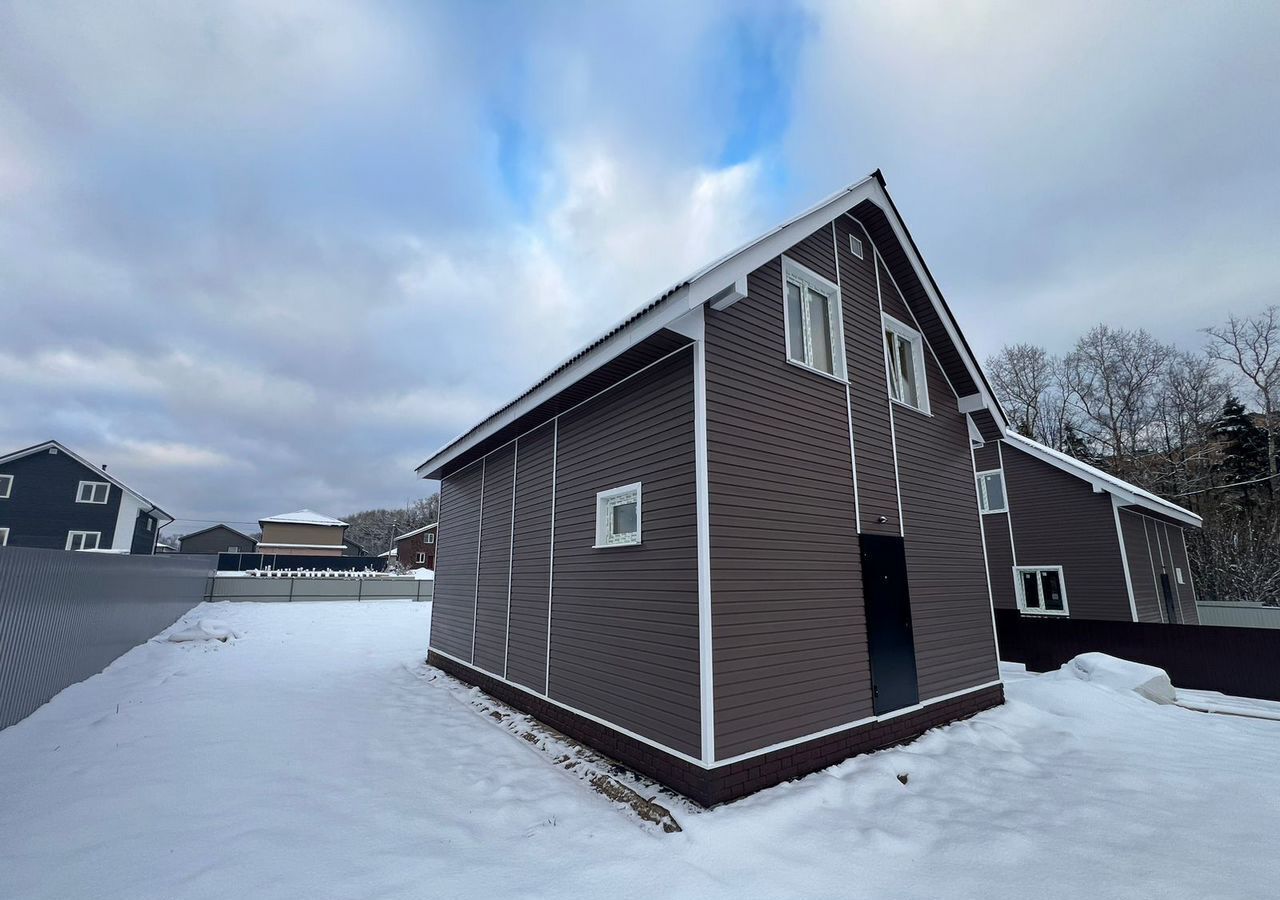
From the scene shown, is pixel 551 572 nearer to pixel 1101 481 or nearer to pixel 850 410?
pixel 850 410

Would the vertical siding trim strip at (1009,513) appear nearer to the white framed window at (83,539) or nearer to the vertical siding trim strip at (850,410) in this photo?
the vertical siding trim strip at (850,410)

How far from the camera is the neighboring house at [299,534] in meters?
45.8

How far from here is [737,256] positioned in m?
5.13

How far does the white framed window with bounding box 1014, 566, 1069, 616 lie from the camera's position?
1387 centimetres

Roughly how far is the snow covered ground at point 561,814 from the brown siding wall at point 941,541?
2.86 ft

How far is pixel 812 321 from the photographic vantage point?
6.81 meters

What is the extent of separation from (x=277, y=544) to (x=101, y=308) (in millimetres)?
30773

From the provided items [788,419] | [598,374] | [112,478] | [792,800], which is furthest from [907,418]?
[112,478]

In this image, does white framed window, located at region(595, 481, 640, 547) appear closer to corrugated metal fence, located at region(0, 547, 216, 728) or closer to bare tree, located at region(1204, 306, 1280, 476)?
corrugated metal fence, located at region(0, 547, 216, 728)

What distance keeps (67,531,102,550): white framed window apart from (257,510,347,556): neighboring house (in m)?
18.3

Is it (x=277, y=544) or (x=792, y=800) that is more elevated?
(x=277, y=544)

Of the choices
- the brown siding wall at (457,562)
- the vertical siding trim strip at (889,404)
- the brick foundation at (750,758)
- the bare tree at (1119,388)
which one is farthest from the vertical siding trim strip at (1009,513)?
the bare tree at (1119,388)

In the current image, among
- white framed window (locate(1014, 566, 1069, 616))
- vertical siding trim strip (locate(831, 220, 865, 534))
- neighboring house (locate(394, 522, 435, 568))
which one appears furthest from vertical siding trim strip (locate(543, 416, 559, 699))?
neighboring house (locate(394, 522, 435, 568))

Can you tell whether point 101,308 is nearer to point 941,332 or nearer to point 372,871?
point 372,871
